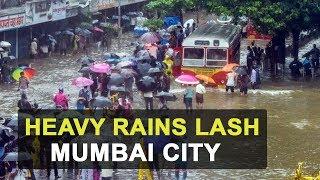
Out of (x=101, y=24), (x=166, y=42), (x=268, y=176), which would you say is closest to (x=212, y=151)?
(x=268, y=176)

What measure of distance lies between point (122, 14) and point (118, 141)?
28.0 m

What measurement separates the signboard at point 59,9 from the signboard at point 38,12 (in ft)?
1.17

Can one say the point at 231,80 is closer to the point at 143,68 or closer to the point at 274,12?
the point at 143,68

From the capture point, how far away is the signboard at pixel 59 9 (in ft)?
129

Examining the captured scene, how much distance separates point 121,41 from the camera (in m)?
42.9

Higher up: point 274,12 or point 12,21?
point 274,12

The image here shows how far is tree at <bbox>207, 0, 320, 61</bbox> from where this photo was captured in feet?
105

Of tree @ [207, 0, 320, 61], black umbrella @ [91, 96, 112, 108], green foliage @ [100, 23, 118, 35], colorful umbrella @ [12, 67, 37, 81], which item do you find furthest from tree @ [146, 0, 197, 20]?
black umbrella @ [91, 96, 112, 108]

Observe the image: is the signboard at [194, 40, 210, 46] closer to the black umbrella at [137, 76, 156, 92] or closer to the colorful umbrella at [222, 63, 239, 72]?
the colorful umbrella at [222, 63, 239, 72]

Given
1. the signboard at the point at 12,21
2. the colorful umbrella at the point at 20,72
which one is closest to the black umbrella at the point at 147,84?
the colorful umbrella at the point at 20,72

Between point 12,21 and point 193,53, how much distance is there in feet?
27.9

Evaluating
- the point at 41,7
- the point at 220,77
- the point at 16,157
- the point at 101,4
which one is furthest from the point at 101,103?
the point at 101,4

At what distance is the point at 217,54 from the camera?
1238 inches

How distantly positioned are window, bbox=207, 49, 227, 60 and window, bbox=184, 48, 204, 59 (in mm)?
285
